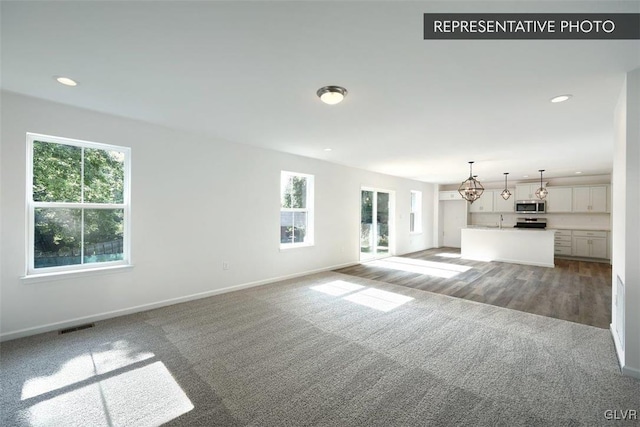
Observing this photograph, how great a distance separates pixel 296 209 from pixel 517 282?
477 centimetres

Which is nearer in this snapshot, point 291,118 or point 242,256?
point 291,118

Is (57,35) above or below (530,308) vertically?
above

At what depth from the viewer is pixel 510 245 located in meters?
7.60

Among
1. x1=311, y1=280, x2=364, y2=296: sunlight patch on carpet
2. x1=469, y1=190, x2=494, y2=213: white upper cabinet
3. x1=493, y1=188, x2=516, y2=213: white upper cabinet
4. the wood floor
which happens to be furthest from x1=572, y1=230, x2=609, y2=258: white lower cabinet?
x1=311, y1=280, x2=364, y2=296: sunlight patch on carpet

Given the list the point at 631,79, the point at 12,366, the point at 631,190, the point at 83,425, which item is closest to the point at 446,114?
the point at 631,79

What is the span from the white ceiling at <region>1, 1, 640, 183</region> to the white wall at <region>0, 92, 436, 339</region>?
1.05 feet

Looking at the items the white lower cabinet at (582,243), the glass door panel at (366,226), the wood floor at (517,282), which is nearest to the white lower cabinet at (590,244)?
the white lower cabinet at (582,243)

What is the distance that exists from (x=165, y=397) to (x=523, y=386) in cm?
279

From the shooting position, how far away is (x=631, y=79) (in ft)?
7.44

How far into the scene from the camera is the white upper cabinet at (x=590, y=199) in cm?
769

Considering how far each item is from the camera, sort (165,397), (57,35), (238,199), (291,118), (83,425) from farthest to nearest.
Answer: (238,199)
(291,118)
(165,397)
(57,35)
(83,425)

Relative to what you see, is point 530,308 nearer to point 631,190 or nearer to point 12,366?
point 631,190

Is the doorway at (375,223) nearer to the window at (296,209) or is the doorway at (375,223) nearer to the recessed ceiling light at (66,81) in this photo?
the window at (296,209)

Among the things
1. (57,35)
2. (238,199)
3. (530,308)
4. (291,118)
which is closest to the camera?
(57,35)
